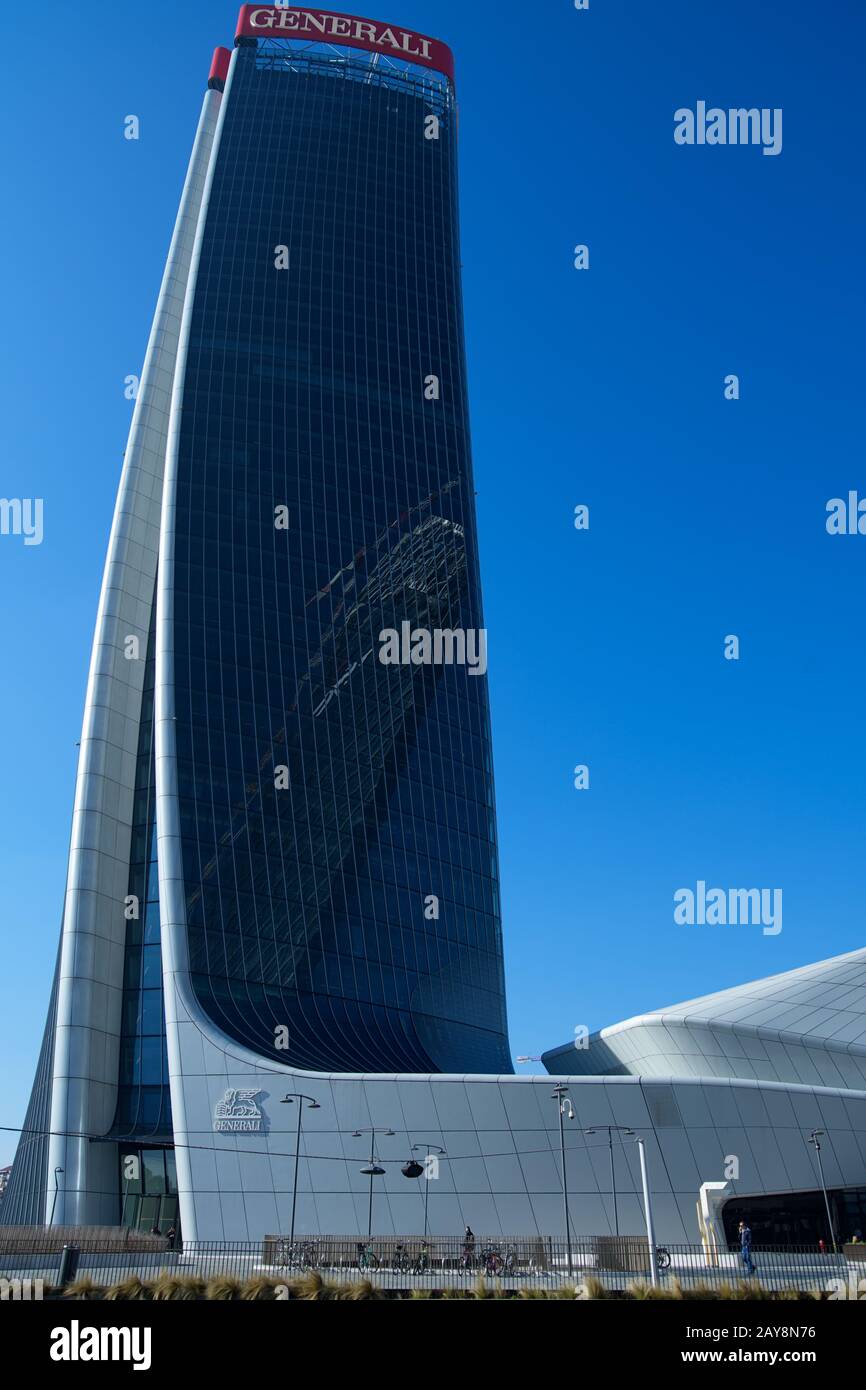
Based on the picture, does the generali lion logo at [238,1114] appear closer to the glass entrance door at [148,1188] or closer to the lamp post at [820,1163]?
the glass entrance door at [148,1188]

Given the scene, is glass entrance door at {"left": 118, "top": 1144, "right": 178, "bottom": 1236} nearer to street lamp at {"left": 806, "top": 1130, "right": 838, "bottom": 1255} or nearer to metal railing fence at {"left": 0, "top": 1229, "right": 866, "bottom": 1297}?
metal railing fence at {"left": 0, "top": 1229, "right": 866, "bottom": 1297}

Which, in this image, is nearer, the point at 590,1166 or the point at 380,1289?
the point at 380,1289

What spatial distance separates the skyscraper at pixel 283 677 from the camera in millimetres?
63719

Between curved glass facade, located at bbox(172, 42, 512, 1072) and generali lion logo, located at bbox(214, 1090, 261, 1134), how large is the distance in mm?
3491

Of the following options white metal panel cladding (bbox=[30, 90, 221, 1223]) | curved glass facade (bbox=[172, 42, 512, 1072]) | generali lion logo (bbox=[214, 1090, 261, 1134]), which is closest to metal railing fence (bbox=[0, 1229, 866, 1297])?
generali lion logo (bbox=[214, 1090, 261, 1134])

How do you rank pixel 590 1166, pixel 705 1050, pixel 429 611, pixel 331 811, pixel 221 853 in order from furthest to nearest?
pixel 429 611, pixel 331 811, pixel 221 853, pixel 705 1050, pixel 590 1166

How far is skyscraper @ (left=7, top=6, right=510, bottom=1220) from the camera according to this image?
209ft

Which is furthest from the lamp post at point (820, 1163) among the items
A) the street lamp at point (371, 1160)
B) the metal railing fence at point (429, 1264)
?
the street lamp at point (371, 1160)

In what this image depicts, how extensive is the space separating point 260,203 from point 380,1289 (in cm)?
9232

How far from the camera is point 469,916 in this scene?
83.1m

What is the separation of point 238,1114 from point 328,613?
3759cm

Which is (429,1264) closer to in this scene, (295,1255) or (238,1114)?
(295,1255)
